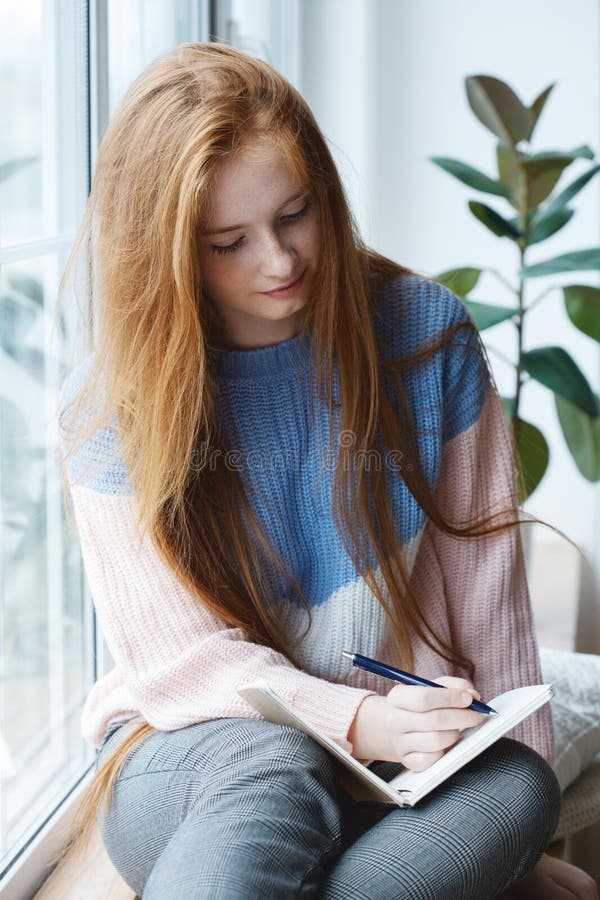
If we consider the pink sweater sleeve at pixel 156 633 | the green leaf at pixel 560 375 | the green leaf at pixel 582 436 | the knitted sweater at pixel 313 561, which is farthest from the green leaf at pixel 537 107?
the pink sweater sleeve at pixel 156 633

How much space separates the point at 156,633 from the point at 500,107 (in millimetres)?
1143

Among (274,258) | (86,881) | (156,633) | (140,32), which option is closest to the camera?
(274,258)

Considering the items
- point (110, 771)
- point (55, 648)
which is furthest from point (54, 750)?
point (110, 771)

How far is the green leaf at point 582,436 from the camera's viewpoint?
194cm

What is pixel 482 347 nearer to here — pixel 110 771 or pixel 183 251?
pixel 183 251

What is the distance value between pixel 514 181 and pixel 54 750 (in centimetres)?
125

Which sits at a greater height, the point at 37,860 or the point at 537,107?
the point at 537,107

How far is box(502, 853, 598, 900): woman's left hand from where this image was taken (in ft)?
3.96

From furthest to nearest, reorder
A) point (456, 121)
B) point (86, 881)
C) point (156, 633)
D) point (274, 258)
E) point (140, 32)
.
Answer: point (456, 121), point (140, 32), point (86, 881), point (156, 633), point (274, 258)

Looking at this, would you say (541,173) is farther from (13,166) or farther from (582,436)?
(13,166)

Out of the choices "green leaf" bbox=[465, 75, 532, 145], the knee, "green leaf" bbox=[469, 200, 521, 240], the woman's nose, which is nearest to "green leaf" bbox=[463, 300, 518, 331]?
"green leaf" bbox=[469, 200, 521, 240]

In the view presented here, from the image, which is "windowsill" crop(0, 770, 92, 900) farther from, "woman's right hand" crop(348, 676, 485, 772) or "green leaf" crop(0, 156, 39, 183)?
"green leaf" crop(0, 156, 39, 183)

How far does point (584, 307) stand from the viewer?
1842mm

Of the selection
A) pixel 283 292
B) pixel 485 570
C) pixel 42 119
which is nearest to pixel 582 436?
pixel 485 570
